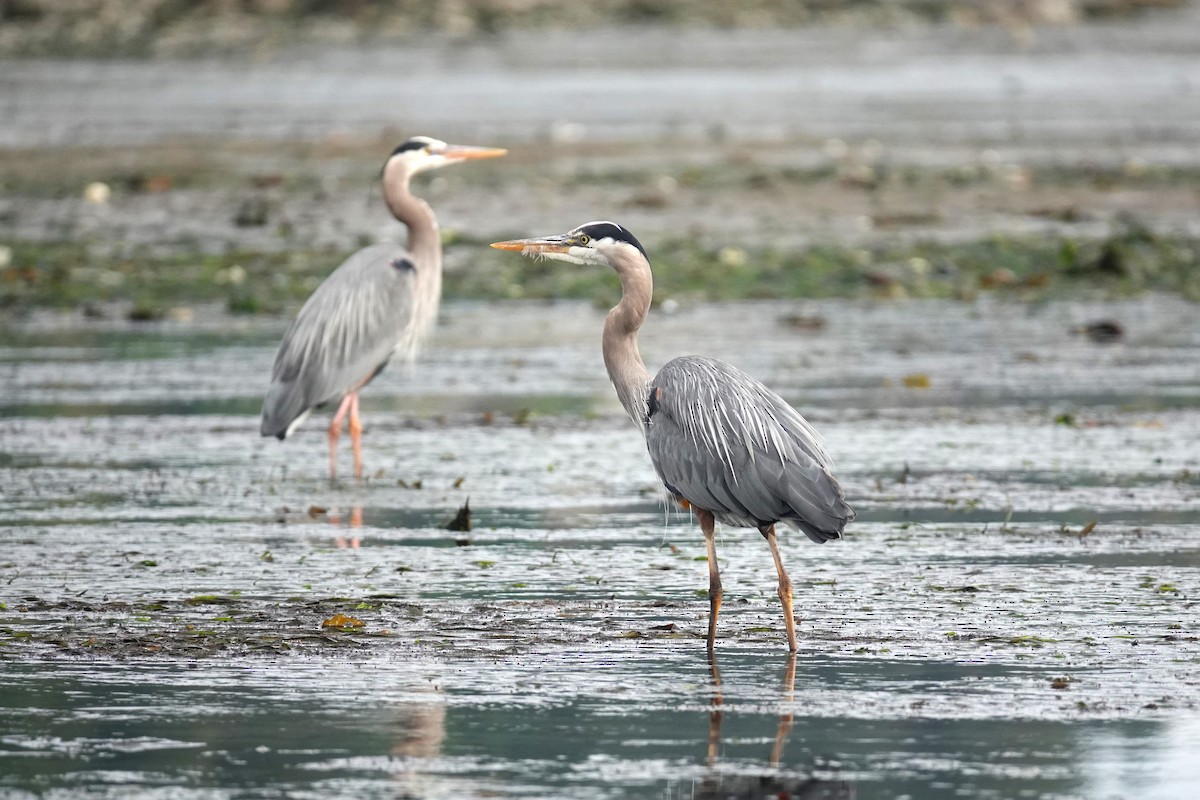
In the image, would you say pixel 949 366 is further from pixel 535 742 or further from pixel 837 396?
pixel 535 742

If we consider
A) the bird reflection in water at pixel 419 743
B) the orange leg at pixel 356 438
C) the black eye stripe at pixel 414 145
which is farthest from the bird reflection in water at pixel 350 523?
the black eye stripe at pixel 414 145

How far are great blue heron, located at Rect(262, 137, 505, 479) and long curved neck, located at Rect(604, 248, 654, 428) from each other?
3.54 meters

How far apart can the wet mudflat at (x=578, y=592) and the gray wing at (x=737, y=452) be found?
20.3 inches

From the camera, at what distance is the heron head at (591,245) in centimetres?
916

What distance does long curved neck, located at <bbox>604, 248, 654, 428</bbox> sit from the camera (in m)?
9.12

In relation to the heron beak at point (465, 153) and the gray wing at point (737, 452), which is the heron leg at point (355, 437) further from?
the gray wing at point (737, 452)

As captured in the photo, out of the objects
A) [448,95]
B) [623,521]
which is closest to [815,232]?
[623,521]

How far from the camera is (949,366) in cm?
1570

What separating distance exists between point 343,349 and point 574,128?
893 inches

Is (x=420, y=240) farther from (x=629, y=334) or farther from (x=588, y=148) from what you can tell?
(x=588, y=148)

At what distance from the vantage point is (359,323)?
13.5 m

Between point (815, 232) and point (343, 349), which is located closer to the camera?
point (343, 349)

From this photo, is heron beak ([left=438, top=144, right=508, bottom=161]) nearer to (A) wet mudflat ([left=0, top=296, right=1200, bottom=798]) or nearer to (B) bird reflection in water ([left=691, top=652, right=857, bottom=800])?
(A) wet mudflat ([left=0, top=296, right=1200, bottom=798])

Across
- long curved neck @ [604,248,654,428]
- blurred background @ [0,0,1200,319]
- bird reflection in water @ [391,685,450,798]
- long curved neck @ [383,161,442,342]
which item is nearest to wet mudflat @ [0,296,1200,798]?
bird reflection in water @ [391,685,450,798]
